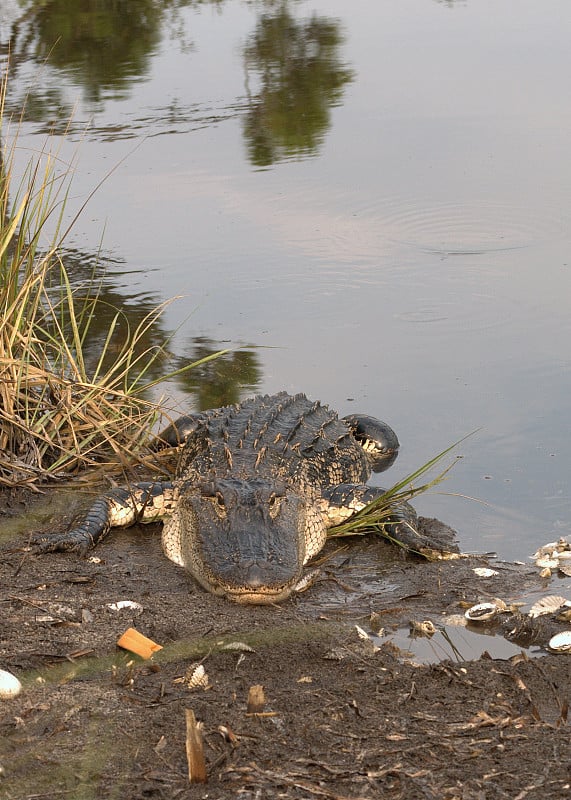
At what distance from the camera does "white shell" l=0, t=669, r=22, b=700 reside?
3484mm

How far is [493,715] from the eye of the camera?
3.44 meters

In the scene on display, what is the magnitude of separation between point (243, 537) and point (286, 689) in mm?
1211

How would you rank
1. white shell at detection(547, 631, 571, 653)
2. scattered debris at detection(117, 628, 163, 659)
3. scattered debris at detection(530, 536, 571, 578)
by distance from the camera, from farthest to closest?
scattered debris at detection(530, 536, 571, 578)
white shell at detection(547, 631, 571, 653)
scattered debris at detection(117, 628, 163, 659)

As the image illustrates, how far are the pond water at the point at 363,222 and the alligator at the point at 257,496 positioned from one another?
35 centimetres

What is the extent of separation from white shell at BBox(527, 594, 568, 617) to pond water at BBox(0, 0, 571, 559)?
0.65 m

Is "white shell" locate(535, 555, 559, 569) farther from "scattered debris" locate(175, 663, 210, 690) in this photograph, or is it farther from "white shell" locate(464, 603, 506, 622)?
"scattered debris" locate(175, 663, 210, 690)

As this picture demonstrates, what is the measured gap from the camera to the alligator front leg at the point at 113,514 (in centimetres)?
517

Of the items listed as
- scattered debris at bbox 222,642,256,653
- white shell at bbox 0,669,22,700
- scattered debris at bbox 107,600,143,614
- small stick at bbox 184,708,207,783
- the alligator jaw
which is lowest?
the alligator jaw

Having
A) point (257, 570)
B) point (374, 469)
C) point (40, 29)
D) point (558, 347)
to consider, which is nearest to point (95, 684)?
point (257, 570)

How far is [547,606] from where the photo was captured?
4.52 metres

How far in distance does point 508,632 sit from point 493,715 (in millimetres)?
1000

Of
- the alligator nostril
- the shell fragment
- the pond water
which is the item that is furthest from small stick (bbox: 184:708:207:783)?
the pond water

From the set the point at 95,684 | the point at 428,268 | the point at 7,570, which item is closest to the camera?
the point at 95,684

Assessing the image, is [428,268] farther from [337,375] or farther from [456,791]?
[456,791]
